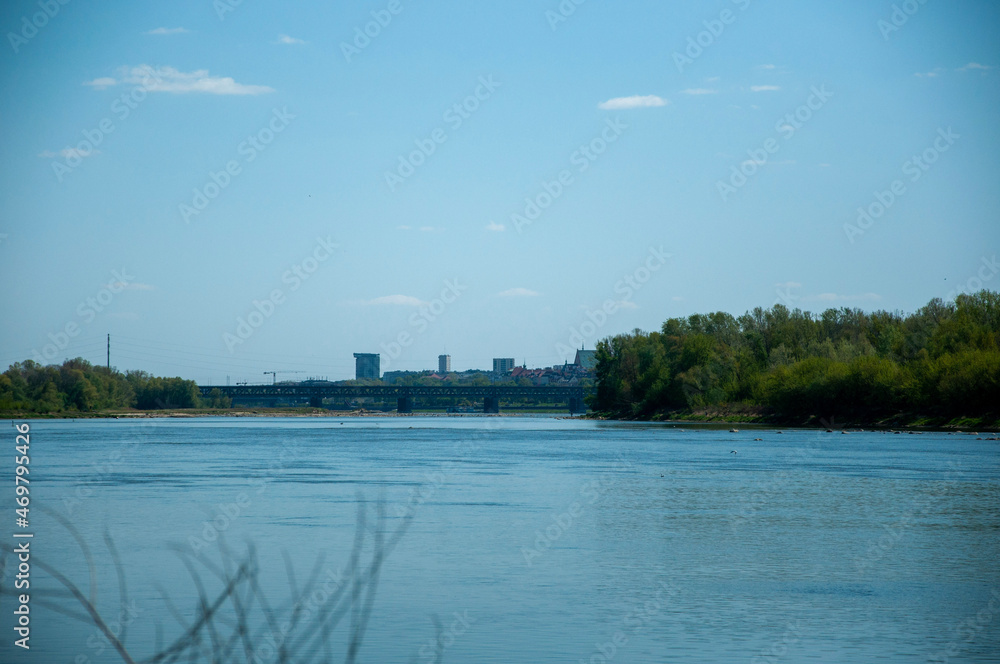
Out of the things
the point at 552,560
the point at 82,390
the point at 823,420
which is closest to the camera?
the point at 552,560

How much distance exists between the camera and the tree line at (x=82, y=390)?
5699 inches

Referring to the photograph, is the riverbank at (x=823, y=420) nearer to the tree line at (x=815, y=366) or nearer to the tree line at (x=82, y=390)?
the tree line at (x=815, y=366)

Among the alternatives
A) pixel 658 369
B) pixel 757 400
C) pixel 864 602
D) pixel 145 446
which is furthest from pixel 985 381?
pixel 864 602

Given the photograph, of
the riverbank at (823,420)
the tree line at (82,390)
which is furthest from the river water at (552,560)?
the tree line at (82,390)

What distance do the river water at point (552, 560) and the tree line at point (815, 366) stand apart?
132ft

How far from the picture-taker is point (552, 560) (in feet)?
65.5

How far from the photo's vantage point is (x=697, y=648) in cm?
1330

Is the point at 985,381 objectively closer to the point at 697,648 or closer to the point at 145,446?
the point at 145,446

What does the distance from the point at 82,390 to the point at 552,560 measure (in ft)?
488

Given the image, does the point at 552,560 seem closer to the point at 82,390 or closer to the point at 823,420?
the point at 823,420

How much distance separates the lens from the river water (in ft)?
44.3

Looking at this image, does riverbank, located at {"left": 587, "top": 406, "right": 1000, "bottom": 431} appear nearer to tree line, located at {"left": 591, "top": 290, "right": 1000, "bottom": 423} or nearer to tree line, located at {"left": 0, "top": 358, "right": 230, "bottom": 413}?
tree line, located at {"left": 591, "top": 290, "right": 1000, "bottom": 423}

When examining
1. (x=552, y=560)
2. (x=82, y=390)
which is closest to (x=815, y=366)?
(x=552, y=560)

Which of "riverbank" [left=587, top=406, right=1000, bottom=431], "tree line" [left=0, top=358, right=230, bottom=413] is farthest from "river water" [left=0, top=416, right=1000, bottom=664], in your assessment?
"tree line" [left=0, top=358, right=230, bottom=413]
